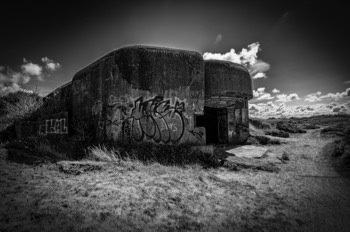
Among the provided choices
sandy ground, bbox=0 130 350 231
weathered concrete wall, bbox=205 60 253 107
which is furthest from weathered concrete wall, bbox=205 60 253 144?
sandy ground, bbox=0 130 350 231

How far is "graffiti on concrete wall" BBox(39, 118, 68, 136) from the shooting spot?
727 cm

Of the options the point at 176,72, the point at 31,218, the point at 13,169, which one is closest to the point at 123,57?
the point at 176,72

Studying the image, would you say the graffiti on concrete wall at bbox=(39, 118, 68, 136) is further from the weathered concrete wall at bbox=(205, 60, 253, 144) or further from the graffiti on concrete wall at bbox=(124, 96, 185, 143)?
the weathered concrete wall at bbox=(205, 60, 253, 144)

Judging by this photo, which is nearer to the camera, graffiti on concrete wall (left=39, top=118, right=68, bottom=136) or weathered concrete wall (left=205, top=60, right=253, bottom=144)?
graffiti on concrete wall (left=39, top=118, right=68, bottom=136)

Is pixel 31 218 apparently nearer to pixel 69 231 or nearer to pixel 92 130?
pixel 69 231

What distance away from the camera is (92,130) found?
252 inches

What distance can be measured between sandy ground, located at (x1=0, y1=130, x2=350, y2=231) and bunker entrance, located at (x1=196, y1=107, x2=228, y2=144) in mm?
4505

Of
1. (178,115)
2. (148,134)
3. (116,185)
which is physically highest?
(178,115)

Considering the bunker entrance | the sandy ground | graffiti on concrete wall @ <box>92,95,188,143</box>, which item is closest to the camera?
the sandy ground

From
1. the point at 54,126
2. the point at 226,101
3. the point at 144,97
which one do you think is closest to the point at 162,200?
the point at 144,97

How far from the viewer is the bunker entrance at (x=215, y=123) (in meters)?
8.78

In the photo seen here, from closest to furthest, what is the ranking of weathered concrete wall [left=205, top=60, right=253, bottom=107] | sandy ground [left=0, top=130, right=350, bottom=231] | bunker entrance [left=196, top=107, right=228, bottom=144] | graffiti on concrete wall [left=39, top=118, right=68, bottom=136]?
1. sandy ground [left=0, top=130, right=350, bottom=231]
2. graffiti on concrete wall [left=39, top=118, right=68, bottom=136]
3. weathered concrete wall [left=205, top=60, right=253, bottom=107]
4. bunker entrance [left=196, top=107, right=228, bottom=144]

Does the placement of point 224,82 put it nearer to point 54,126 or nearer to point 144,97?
point 144,97

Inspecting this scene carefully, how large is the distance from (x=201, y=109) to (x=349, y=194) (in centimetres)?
443
